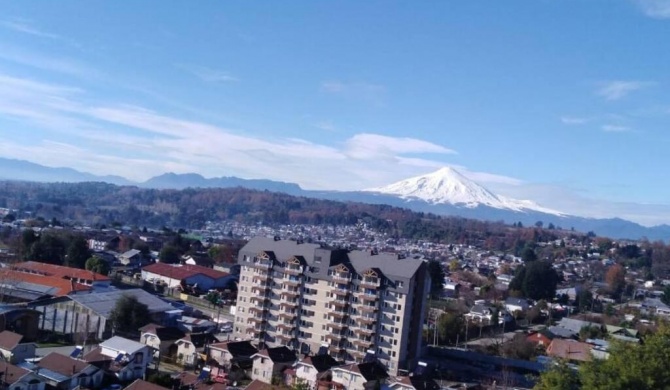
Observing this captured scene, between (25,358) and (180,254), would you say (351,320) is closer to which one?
(25,358)

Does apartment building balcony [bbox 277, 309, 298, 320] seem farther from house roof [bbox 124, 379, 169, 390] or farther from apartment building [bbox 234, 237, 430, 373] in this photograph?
house roof [bbox 124, 379, 169, 390]

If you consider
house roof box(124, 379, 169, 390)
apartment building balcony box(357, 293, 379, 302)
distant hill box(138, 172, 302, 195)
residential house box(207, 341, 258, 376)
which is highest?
distant hill box(138, 172, 302, 195)

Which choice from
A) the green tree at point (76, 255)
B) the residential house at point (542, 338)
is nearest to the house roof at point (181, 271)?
the green tree at point (76, 255)

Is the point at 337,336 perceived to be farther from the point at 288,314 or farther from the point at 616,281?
the point at 616,281

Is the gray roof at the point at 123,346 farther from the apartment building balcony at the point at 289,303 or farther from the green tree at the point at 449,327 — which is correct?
the green tree at the point at 449,327

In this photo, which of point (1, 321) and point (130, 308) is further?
point (130, 308)

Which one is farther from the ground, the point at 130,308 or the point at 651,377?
the point at 651,377

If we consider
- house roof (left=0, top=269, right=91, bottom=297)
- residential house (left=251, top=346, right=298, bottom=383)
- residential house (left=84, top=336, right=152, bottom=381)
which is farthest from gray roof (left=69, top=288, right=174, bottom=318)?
residential house (left=251, top=346, right=298, bottom=383)

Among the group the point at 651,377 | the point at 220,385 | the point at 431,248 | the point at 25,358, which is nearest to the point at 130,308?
the point at 25,358
